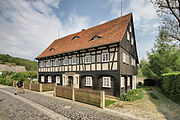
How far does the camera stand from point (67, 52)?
1505cm

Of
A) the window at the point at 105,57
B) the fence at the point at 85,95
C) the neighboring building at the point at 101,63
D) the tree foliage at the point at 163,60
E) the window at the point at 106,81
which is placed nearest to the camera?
the fence at the point at 85,95

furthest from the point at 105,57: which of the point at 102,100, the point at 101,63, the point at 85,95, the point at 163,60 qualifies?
the point at 163,60

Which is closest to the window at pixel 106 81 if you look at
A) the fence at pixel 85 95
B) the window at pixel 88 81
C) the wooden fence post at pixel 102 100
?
the window at pixel 88 81

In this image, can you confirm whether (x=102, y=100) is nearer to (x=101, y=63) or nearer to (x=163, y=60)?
(x=101, y=63)

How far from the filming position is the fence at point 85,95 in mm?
7553

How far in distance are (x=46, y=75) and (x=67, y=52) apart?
731 centimetres

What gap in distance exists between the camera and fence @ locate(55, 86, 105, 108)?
755 centimetres

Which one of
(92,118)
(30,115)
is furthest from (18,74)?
(92,118)

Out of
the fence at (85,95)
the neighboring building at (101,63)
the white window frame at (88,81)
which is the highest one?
the neighboring building at (101,63)

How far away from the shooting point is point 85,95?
28.1 feet

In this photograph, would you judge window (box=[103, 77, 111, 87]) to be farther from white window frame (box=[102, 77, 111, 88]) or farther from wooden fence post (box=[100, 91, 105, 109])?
wooden fence post (box=[100, 91, 105, 109])

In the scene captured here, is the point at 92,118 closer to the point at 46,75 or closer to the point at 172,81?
the point at 172,81

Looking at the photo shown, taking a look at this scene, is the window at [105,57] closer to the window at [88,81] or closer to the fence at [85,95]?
the window at [88,81]

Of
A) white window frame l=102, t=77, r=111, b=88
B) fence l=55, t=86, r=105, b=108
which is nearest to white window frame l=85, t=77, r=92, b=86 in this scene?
white window frame l=102, t=77, r=111, b=88
